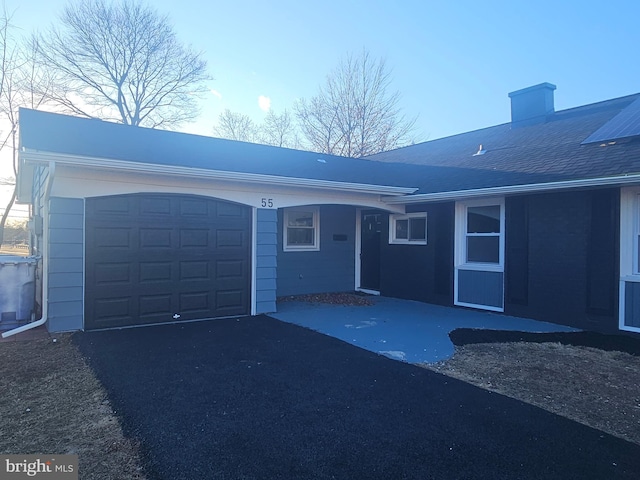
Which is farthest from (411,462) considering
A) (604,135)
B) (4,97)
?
(4,97)

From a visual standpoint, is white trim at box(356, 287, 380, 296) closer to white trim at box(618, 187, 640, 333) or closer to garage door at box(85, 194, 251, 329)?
garage door at box(85, 194, 251, 329)

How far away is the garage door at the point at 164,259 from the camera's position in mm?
6848

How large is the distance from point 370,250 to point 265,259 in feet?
13.9

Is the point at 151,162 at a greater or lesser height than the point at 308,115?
lesser

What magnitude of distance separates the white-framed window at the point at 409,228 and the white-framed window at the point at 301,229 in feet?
6.50

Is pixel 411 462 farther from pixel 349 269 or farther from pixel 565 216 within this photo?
pixel 349 269

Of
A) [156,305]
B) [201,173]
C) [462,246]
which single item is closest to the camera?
[201,173]

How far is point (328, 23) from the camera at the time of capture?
631 inches

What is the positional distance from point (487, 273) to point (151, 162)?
22.4 feet

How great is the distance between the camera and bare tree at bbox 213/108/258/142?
2812cm

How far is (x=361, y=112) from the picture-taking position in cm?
2586

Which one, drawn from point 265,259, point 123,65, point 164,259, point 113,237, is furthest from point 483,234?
point 123,65

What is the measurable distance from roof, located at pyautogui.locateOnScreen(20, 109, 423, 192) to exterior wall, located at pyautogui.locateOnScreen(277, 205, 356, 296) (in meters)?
1.33

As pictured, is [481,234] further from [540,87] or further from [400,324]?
[540,87]
